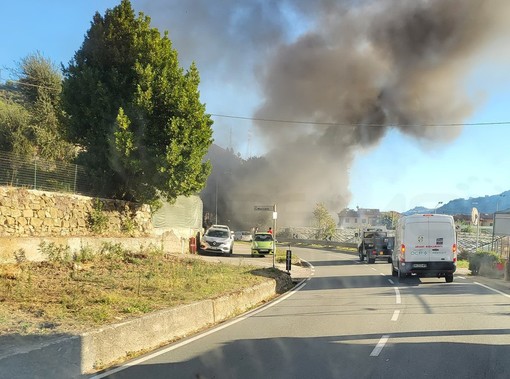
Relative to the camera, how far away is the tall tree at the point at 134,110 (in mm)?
16609

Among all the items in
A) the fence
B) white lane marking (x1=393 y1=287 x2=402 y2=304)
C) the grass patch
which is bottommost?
the grass patch

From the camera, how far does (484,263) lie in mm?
22906

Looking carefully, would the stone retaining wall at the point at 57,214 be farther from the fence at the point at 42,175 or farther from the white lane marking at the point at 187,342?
the white lane marking at the point at 187,342

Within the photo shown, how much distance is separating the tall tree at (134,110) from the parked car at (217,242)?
9.51m

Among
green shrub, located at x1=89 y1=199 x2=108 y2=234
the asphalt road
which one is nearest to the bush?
the asphalt road

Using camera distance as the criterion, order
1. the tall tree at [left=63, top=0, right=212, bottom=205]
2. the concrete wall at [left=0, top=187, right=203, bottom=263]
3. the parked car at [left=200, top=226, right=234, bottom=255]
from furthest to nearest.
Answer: the parked car at [left=200, top=226, right=234, bottom=255] → the tall tree at [left=63, top=0, right=212, bottom=205] → the concrete wall at [left=0, top=187, right=203, bottom=263]

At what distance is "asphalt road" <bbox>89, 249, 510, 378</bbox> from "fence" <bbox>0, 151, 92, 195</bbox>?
764cm

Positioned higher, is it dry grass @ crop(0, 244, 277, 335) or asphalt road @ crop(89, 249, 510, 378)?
dry grass @ crop(0, 244, 277, 335)

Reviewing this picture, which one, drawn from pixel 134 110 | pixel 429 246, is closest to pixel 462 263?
pixel 429 246

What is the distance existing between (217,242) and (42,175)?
14253 mm

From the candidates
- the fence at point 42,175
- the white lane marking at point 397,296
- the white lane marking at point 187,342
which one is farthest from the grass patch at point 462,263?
the fence at point 42,175

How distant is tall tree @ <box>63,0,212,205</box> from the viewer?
16609 millimetres

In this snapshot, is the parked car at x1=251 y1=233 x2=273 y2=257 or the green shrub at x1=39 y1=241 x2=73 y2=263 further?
the parked car at x1=251 y1=233 x2=273 y2=257

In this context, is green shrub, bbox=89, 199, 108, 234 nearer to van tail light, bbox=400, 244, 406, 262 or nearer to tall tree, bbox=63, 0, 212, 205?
tall tree, bbox=63, 0, 212, 205
